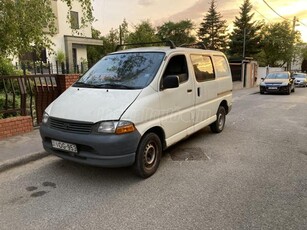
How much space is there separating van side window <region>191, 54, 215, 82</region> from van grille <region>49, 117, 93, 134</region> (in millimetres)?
2573

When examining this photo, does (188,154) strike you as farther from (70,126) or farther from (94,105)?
(70,126)

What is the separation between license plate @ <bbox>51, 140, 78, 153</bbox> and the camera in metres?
3.73

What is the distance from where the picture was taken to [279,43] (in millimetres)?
37438

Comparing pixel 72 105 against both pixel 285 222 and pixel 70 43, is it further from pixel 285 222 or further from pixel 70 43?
pixel 70 43

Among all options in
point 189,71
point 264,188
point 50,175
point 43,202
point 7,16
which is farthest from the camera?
point 7,16

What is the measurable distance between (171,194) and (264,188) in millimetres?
1333

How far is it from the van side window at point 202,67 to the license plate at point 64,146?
2.78 meters

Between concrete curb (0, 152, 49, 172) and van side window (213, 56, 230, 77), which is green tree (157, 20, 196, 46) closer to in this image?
van side window (213, 56, 230, 77)

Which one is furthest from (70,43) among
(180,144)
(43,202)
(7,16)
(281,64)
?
(281,64)

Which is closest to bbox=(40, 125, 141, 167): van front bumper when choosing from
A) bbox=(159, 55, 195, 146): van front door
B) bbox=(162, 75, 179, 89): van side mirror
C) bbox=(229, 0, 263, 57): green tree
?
bbox=(159, 55, 195, 146): van front door

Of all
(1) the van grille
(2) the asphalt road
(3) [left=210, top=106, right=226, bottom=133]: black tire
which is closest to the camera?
(2) the asphalt road

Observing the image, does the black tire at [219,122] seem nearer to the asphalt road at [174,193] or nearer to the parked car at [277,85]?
the asphalt road at [174,193]

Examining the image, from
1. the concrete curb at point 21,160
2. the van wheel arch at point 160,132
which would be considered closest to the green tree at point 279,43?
the van wheel arch at point 160,132

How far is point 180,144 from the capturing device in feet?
18.9
